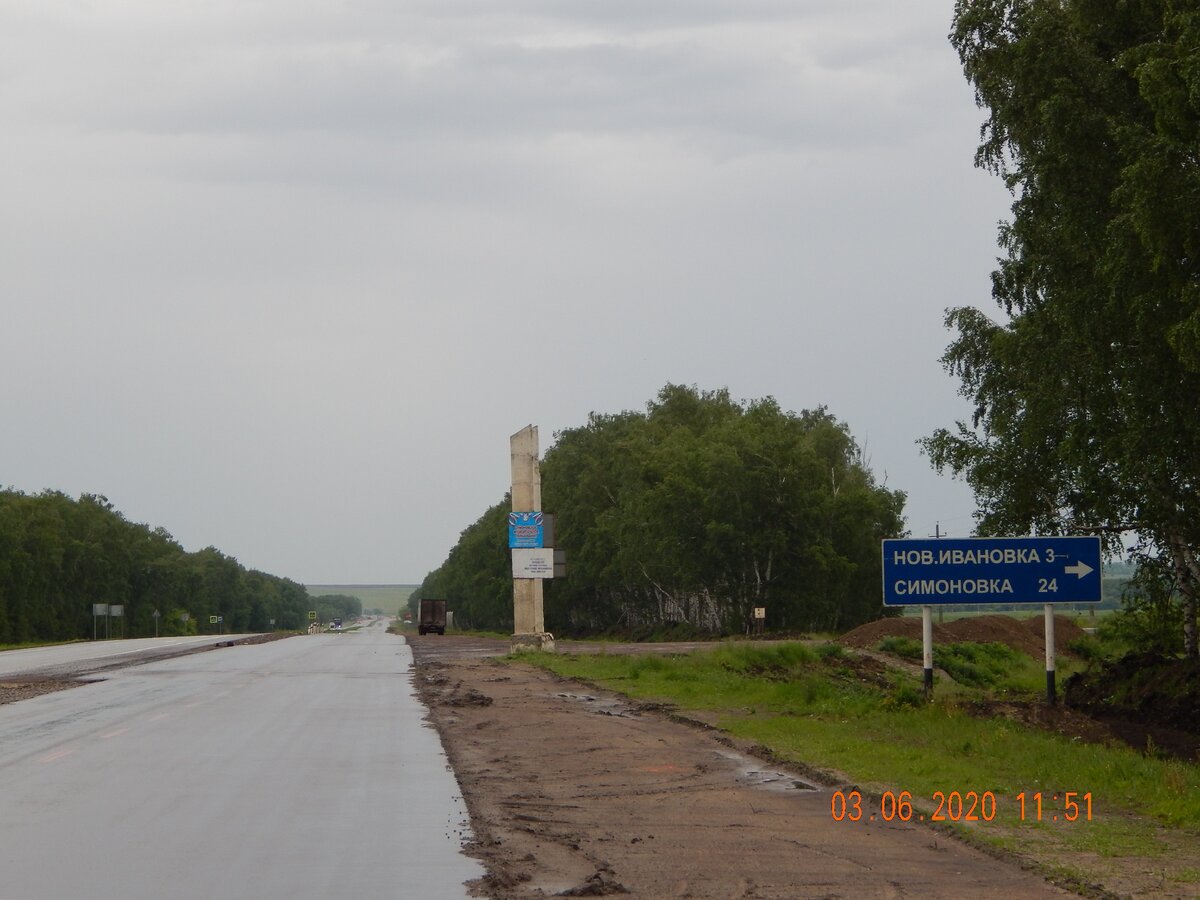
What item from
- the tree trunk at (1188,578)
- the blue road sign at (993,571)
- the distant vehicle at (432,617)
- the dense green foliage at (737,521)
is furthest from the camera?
the distant vehicle at (432,617)

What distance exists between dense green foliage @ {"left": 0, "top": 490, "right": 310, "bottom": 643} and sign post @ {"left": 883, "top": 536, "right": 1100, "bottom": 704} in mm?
119808

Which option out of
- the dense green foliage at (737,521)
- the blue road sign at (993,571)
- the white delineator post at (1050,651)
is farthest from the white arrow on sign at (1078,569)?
the dense green foliage at (737,521)

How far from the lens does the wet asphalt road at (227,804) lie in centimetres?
875

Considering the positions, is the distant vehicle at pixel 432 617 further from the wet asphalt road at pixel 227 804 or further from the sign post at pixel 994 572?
the sign post at pixel 994 572

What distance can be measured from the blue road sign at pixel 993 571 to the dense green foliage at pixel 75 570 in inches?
4717

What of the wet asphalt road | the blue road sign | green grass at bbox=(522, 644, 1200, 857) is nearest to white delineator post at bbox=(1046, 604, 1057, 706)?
the blue road sign

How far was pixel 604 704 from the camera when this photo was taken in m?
24.5

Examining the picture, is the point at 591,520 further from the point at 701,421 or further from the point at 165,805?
the point at 165,805

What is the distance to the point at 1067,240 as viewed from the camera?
2378 centimetres

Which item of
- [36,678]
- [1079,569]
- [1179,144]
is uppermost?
[1179,144]

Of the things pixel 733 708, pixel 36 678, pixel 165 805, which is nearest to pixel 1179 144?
pixel 733 708

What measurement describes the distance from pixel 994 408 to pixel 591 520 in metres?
75.4

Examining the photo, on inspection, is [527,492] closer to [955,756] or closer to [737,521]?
[955,756]

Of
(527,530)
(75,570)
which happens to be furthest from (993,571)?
(75,570)
